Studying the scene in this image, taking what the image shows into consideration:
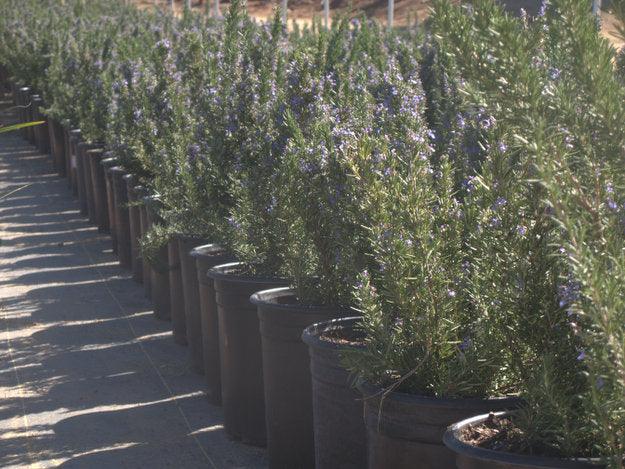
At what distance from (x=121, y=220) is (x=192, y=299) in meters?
3.17

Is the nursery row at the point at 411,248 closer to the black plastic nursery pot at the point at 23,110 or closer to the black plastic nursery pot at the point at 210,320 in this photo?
the black plastic nursery pot at the point at 210,320

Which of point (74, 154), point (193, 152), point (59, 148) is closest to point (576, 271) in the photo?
point (193, 152)

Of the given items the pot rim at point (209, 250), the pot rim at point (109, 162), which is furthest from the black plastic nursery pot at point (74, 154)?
the pot rim at point (209, 250)

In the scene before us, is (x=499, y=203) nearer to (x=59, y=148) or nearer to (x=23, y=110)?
(x=59, y=148)

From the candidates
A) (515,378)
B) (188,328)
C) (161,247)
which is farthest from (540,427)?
(161,247)

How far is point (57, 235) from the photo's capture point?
36.1ft

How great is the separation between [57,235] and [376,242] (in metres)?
8.11

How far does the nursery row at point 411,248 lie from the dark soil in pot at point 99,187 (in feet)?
9.57

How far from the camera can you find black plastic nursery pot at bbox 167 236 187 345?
270 inches

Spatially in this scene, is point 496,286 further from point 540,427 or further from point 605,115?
point 605,115

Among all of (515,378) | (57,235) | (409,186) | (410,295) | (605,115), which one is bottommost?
(57,235)

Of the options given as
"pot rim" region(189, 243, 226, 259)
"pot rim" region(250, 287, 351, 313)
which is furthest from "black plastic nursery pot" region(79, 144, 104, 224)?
"pot rim" region(250, 287, 351, 313)

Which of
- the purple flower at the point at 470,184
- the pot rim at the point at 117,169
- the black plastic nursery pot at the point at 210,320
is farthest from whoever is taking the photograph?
the pot rim at the point at 117,169

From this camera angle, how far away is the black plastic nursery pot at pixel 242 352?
16.3 ft
